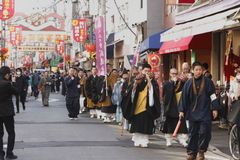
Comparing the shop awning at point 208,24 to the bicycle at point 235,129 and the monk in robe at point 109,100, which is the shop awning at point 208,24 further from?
the bicycle at point 235,129

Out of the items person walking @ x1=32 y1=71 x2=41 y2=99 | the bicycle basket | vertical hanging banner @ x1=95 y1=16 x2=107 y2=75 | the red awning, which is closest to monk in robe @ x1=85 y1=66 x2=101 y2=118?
vertical hanging banner @ x1=95 y1=16 x2=107 y2=75

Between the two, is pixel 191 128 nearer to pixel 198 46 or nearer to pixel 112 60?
pixel 198 46

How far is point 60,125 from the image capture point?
55.1 feet

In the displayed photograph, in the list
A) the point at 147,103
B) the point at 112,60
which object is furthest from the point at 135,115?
the point at 112,60

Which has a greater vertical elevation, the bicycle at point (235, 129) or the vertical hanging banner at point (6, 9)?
the vertical hanging banner at point (6, 9)

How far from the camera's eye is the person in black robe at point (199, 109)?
9.47m

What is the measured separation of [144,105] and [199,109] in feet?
9.19

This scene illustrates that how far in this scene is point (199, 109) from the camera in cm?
953

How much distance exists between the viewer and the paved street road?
1056 centimetres

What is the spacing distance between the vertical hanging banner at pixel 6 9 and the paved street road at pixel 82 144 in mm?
15449

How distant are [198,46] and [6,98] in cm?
1033

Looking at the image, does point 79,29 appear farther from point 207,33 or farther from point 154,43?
point 207,33

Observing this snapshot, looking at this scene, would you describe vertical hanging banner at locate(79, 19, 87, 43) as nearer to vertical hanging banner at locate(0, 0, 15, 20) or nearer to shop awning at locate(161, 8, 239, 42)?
vertical hanging banner at locate(0, 0, 15, 20)

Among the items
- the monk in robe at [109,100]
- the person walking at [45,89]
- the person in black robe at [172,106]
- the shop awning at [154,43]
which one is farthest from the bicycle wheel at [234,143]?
the person walking at [45,89]
